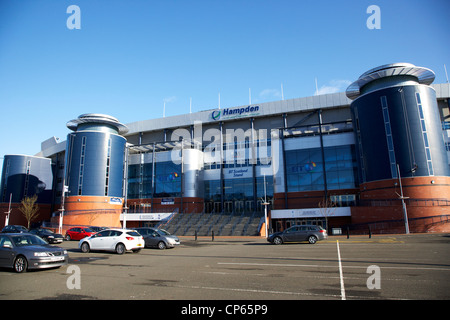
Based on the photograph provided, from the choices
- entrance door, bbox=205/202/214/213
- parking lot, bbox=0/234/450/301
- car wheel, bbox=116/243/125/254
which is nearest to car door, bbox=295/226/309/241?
parking lot, bbox=0/234/450/301

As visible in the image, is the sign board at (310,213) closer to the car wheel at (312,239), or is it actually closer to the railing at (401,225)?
the railing at (401,225)

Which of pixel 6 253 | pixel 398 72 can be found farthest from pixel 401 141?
pixel 6 253

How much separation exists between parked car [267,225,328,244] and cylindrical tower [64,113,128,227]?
38818 mm

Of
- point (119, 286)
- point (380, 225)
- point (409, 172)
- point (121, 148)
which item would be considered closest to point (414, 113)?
point (409, 172)

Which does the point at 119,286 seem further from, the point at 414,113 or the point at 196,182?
the point at 196,182

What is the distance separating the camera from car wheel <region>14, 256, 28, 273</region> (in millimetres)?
11180

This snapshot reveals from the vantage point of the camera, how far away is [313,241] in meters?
22.9

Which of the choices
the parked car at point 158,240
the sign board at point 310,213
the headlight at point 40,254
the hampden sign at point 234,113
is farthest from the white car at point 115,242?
the hampden sign at point 234,113

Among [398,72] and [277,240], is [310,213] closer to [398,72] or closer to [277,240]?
[277,240]

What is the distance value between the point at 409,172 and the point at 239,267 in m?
35.2

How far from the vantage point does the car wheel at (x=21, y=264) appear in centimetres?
1118

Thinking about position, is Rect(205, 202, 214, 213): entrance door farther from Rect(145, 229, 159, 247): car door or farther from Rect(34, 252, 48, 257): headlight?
Rect(34, 252, 48, 257): headlight

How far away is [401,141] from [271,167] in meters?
20.4

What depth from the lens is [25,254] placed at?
11.2 metres
